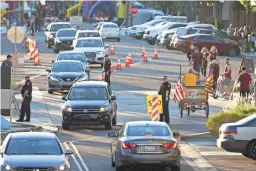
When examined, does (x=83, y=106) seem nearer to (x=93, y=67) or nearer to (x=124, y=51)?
(x=93, y=67)

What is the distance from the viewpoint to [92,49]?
2135 inches

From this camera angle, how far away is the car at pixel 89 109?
3062 centimetres

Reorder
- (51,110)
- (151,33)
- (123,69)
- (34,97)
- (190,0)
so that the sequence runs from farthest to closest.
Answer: (190,0) → (151,33) → (123,69) → (34,97) → (51,110)

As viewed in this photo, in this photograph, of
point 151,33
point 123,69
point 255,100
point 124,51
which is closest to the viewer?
point 255,100

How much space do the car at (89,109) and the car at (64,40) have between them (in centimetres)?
3170

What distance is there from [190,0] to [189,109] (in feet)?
222

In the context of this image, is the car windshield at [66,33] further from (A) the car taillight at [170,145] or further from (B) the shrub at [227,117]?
(A) the car taillight at [170,145]

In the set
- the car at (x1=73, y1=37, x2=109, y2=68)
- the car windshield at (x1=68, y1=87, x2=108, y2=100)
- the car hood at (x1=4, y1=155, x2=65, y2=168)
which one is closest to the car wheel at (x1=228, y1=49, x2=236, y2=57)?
the car at (x1=73, y1=37, x2=109, y2=68)

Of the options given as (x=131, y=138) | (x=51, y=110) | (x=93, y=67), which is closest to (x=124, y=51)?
(x=93, y=67)

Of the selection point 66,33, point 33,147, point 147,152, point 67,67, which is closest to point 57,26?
point 66,33

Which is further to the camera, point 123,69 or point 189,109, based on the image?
point 123,69

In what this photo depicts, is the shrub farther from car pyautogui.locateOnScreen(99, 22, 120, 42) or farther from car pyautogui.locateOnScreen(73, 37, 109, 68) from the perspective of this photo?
car pyautogui.locateOnScreen(99, 22, 120, 42)

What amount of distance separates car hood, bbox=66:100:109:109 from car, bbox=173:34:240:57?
1248 inches

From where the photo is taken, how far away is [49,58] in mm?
60750
